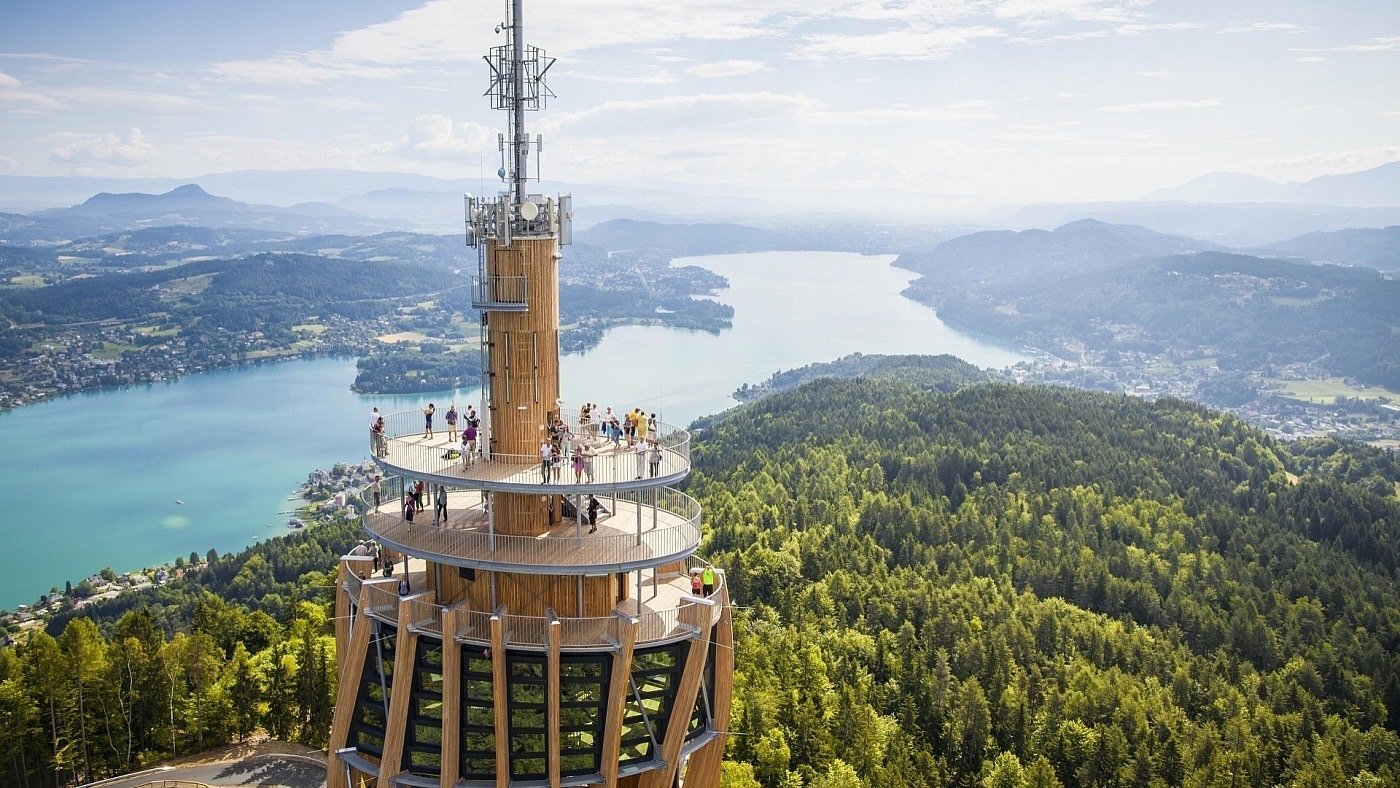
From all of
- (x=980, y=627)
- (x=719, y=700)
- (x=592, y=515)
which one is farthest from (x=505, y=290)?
(x=980, y=627)

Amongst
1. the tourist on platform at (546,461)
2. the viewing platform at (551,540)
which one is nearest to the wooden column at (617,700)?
the viewing platform at (551,540)

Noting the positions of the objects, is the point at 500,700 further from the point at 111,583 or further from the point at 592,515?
the point at 111,583

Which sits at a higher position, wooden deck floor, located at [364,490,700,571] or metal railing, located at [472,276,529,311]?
metal railing, located at [472,276,529,311]

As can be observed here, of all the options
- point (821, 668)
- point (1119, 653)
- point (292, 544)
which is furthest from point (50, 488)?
point (1119, 653)

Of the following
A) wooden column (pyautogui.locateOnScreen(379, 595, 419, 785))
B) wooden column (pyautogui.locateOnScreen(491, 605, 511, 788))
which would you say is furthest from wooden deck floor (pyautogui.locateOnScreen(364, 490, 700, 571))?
wooden column (pyautogui.locateOnScreen(379, 595, 419, 785))

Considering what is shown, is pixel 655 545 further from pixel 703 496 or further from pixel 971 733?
pixel 703 496

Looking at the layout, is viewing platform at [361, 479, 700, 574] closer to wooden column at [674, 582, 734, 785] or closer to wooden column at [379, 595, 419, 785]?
wooden column at [379, 595, 419, 785]
